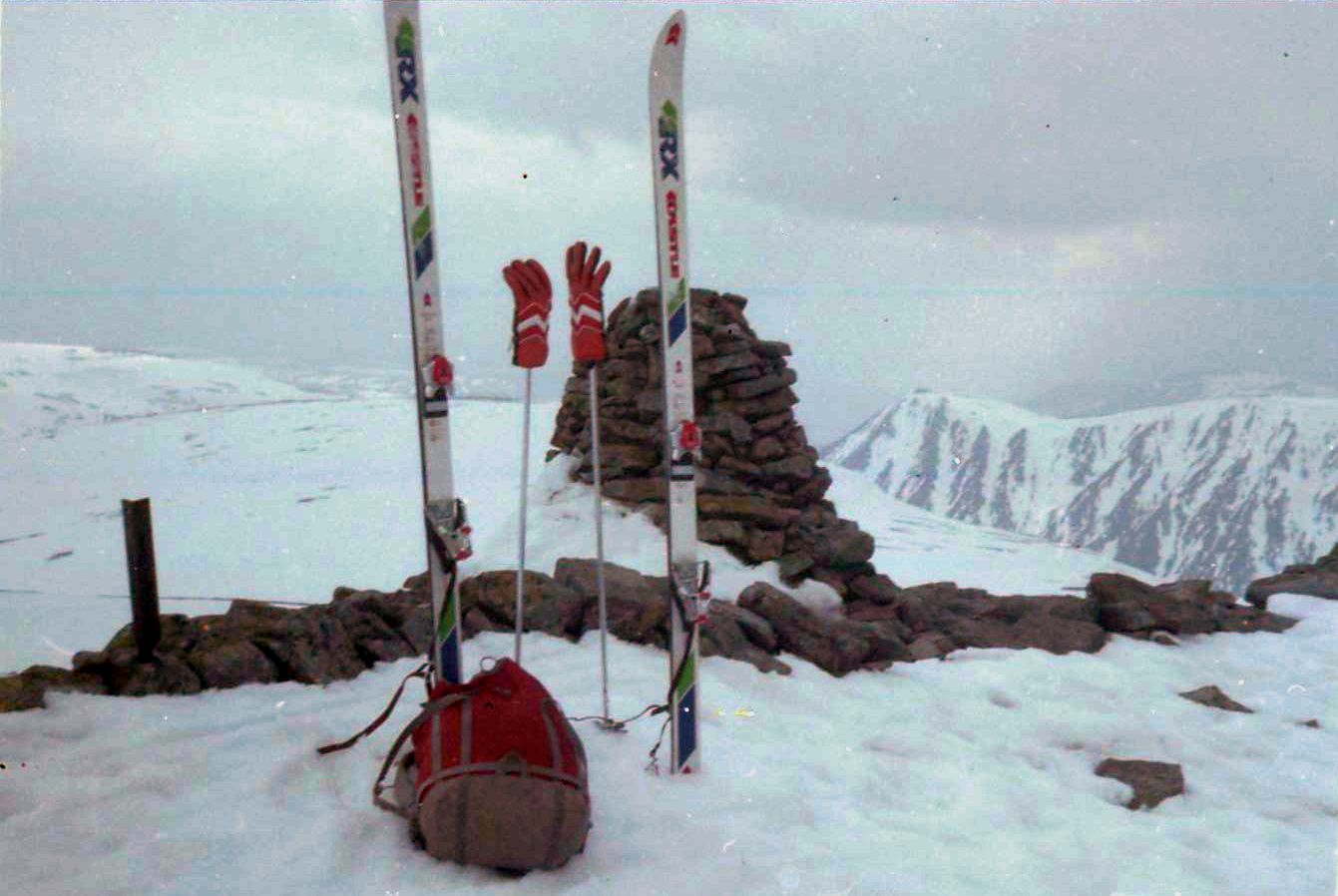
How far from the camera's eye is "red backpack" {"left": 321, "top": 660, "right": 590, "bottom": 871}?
2555 mm

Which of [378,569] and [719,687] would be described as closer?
[719,687]

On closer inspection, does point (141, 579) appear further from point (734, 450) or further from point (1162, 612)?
point (1162, 612)

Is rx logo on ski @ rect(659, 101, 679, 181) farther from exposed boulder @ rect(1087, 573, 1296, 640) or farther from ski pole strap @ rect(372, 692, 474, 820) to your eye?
exposed boulder @ rect(1087, 573, 1296, 640)

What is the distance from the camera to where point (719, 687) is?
4477 millimetres

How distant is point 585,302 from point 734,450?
173 inches

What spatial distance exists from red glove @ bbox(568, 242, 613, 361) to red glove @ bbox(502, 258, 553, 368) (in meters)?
0.11

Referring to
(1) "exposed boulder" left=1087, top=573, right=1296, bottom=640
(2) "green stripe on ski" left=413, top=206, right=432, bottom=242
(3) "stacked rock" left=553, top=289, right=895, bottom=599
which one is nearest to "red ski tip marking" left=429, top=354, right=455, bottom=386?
(2) "green stripe on ski" left=413, top=206, right=432, bottom=242

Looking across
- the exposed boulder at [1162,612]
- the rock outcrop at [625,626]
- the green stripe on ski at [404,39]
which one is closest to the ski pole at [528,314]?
the green stripe on ski at [404,39]

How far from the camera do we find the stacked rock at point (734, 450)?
7.29 m

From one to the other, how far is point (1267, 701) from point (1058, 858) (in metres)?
3.23

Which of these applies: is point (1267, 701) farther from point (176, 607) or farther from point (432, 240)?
point (176, 607)

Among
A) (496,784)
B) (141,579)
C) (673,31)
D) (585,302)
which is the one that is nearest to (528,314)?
(585,302)

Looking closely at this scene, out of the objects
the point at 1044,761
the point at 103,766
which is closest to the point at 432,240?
the point at 103,766

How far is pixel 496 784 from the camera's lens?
2574mm
